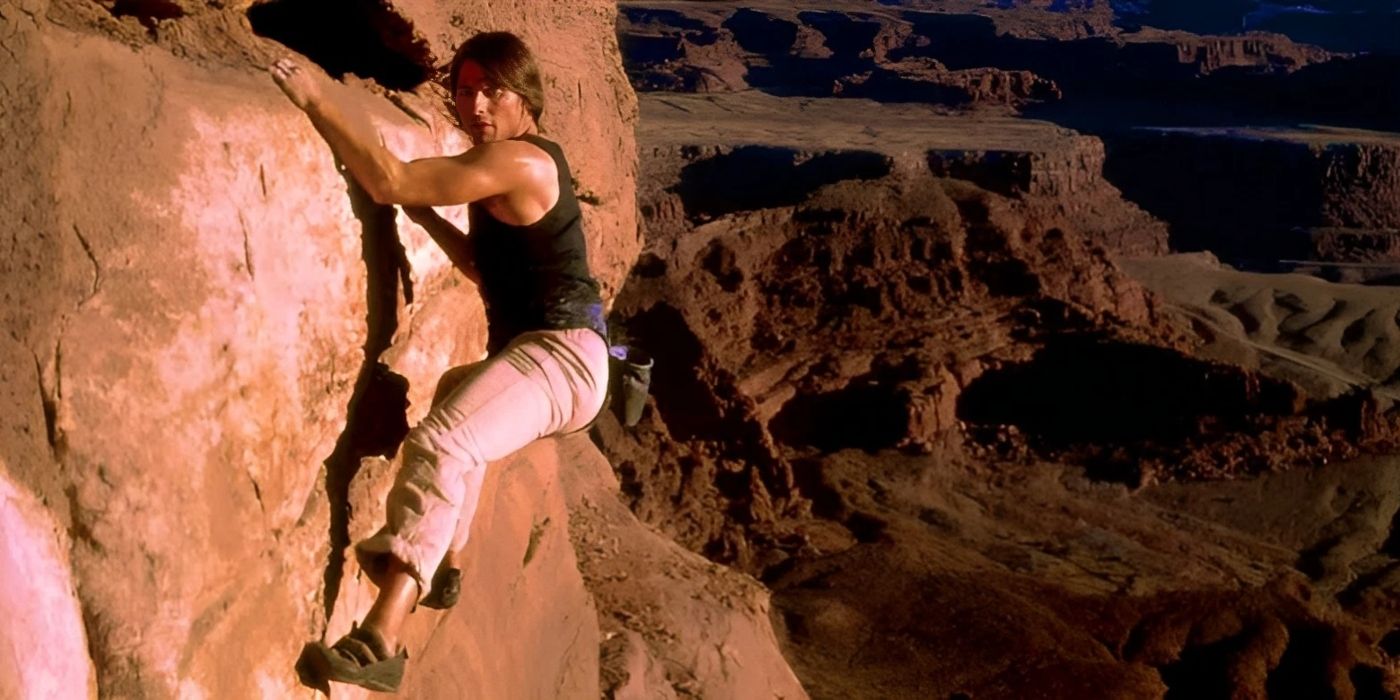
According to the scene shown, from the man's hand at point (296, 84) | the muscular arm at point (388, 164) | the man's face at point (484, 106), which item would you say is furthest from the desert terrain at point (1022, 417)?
the man's hand at point (296, 84)

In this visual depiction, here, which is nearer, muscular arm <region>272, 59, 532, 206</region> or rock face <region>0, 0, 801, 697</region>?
rock face <region>0, 0, 801, 697</region>

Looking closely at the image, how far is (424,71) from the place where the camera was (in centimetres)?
398

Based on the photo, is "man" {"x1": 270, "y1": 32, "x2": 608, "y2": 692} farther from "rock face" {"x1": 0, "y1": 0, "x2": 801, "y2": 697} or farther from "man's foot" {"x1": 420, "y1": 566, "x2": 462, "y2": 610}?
"rock face" {"x1": 0, "y1": 0, "x2": 801, "y2": 697}

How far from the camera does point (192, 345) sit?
8.61 feet

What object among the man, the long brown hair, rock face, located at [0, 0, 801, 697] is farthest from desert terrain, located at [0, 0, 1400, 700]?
the long brown hair

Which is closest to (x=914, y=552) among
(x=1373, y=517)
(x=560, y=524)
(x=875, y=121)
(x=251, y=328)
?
(x=1373, y=517)

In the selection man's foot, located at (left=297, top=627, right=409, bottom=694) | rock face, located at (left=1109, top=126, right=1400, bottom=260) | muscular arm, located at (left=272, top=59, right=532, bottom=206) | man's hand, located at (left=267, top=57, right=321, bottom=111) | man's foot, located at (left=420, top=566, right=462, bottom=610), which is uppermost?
man's hand, located at (left=267, top=57, right=321, bottom=111)

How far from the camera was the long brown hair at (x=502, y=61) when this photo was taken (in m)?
→ 3.09

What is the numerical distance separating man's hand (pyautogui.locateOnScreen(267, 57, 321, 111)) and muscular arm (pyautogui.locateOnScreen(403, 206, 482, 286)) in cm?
49

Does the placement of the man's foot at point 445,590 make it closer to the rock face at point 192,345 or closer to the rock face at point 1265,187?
the rock face at point 192,345

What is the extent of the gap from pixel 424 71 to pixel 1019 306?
44.0 ft

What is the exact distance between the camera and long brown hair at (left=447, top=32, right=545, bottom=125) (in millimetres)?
3088

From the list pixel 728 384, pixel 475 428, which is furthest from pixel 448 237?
→ pixel 728 384

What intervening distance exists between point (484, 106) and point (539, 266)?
373 millimetres
